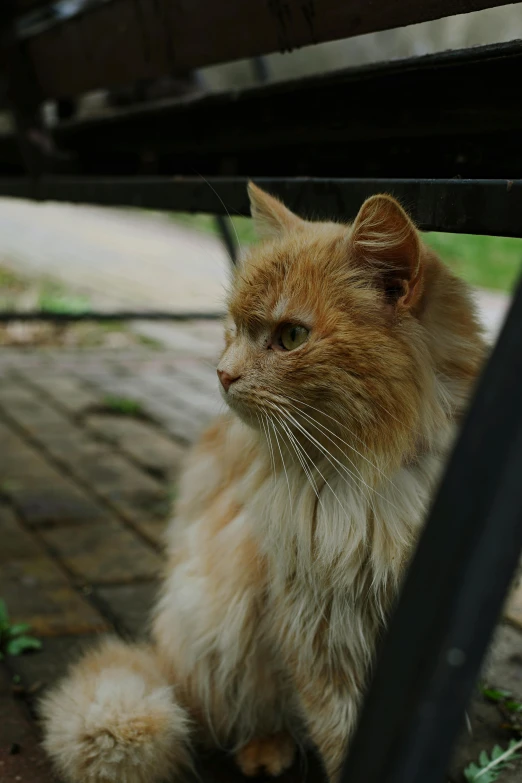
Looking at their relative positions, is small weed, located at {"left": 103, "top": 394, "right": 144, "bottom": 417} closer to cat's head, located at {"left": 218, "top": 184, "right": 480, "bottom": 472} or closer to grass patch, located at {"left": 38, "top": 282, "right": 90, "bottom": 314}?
grass patch, located at {"left": 38, "top": 282, "right": 90, "bottom": 314}

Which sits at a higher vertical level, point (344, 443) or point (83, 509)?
point (344, 443)

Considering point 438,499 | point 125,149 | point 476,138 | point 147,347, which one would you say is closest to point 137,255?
point 147,347

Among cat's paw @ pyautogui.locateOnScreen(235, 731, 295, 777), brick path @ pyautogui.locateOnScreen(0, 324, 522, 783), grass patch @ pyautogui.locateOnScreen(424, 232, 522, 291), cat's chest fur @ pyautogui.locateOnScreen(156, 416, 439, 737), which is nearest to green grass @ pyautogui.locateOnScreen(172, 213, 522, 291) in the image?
grass patch @ pyautogui.locateOnScreen(424, 232, 522, 291)

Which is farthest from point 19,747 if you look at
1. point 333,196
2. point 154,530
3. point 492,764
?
point 333,196

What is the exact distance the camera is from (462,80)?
54.4 inches

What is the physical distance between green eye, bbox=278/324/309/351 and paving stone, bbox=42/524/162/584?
1307 millimetres

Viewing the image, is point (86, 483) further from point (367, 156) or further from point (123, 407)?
point (367, 156)

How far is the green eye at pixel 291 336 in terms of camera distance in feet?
4.61

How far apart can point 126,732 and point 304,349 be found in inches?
29.9

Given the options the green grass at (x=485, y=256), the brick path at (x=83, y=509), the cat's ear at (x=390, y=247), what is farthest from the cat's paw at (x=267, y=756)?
the green grass at (x=485, y=256)

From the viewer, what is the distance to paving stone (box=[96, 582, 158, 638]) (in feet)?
7.28

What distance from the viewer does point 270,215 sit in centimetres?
164

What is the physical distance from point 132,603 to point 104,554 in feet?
1.06

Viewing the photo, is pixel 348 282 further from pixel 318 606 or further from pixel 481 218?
pixel 318 606
